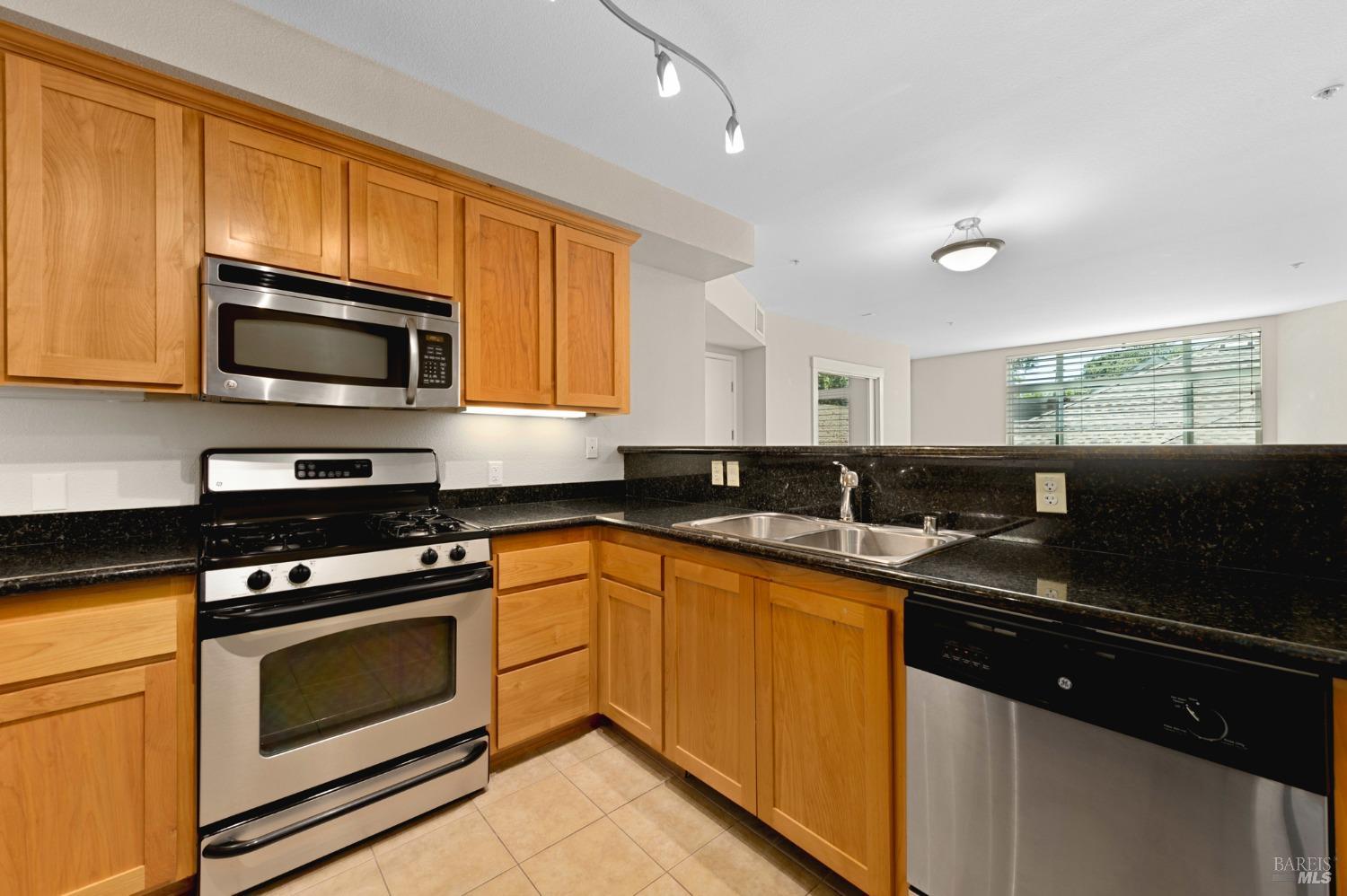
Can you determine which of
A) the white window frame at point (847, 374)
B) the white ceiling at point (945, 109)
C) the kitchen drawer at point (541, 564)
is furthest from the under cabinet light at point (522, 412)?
the white window frame at point (847, 374)

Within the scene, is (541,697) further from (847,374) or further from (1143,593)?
(847,374)

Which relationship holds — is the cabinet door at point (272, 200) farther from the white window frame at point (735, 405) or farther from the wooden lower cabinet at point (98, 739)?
the white window frame at point (735, 405)

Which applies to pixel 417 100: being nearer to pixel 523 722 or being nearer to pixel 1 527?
pixel 1 527

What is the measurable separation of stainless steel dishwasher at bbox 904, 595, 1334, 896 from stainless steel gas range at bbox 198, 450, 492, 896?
1427mm

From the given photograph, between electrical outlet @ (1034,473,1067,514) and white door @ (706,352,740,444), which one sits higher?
white door @ (706,352,740,444)

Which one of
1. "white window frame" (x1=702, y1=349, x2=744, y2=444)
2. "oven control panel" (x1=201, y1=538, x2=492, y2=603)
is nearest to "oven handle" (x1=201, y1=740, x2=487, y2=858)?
"oven control panel" (x1=201, y1=538, x2=492, y2=603)

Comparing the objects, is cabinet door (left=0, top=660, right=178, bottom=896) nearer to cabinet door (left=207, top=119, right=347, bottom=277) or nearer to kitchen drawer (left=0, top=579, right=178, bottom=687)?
kitchen drawer (left=0, top=579, right=178, bottom=687)

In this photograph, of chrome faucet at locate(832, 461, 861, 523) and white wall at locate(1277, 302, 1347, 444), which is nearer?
chrome faucet at locate(832, 461, 861, 523)

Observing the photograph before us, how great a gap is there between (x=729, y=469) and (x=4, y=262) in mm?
2329

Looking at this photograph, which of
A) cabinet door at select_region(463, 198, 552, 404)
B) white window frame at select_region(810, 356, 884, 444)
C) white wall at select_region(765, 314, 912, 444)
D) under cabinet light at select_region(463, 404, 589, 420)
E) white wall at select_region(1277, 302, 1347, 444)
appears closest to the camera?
cabinet door at select_region(463, 198, 552, 404)

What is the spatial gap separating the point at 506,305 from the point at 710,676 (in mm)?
1664

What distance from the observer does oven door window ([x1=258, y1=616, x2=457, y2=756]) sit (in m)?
1.56

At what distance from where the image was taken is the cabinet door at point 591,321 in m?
2.48

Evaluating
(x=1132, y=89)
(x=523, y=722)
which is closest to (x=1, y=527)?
(x=523, y=722)
